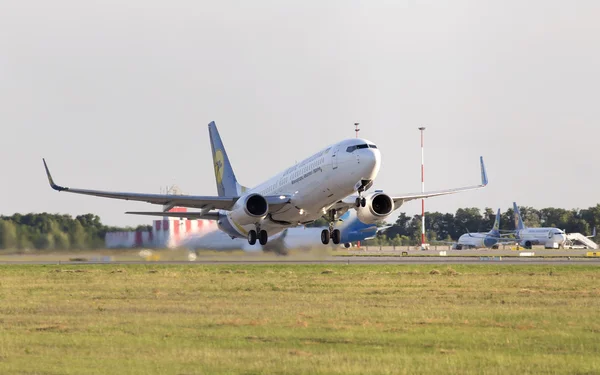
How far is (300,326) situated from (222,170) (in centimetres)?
4057

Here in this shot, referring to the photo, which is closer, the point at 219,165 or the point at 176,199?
the point at 176,199

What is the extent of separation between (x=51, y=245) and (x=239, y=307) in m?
35.1

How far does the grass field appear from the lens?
16.1 m

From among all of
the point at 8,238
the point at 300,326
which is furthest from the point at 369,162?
the point at 8,238

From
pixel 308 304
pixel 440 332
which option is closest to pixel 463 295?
→ pixel 308 304

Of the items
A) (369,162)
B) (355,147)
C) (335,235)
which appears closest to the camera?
(369,162)

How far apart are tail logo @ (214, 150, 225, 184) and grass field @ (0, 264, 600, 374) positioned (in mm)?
21417

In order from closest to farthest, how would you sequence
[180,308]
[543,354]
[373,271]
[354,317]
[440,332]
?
[543,354], [440,332], [354,317], [180,308], [373,271]

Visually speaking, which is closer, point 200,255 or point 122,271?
point 122,271

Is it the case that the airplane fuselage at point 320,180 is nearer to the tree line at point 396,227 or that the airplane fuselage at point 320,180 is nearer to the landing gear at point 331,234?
the landing gear at point 331,234

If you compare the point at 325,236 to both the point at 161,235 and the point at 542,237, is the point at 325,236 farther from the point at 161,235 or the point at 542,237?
the point at 542,237

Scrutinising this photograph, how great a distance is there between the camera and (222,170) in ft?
202

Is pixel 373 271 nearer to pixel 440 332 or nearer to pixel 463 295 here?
pixel 463 295

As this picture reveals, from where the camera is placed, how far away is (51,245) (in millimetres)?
58938
